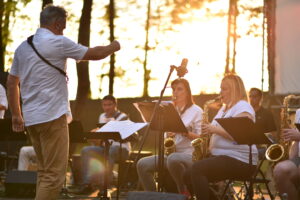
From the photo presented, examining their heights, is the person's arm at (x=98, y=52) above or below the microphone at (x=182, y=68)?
above

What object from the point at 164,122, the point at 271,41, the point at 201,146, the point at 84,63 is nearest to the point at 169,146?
the point at 201,146

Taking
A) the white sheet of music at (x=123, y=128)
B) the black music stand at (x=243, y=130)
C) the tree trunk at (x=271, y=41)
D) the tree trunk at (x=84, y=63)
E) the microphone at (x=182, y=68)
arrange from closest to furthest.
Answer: the black music stand at (x=243, y=130), the microphone at (x=182, y=68), the white sheet of music at (x=123, y=128), the tree trunk at (x=271, y=41), the tree trunk at (x=84, y=63)

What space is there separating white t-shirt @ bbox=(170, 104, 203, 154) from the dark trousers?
1322mm

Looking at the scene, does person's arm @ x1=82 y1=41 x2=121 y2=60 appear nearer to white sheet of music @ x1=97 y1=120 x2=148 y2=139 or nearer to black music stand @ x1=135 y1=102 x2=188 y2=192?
black music stand @ x1=135 y1=102 x2=188 y2=192

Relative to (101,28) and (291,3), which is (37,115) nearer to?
A: (291,3)

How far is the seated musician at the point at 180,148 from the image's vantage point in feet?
27.9

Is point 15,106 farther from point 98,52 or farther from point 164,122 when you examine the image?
point 164,122

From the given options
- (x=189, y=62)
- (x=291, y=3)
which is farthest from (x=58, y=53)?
(x=291, y=3)

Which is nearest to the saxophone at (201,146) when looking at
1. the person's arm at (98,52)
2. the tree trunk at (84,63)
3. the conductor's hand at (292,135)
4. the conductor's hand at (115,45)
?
the conductor's hand at (292,135)

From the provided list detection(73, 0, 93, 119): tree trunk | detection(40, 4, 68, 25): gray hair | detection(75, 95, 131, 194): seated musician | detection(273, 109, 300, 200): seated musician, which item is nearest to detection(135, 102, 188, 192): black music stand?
detection(273, 109, 300, 200): seated musician

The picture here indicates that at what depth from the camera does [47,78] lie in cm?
612

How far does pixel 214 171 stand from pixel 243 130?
0.64m

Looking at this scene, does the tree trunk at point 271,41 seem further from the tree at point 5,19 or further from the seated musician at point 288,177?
the seated musician at point 288,177

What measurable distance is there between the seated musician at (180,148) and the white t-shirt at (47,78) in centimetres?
270
